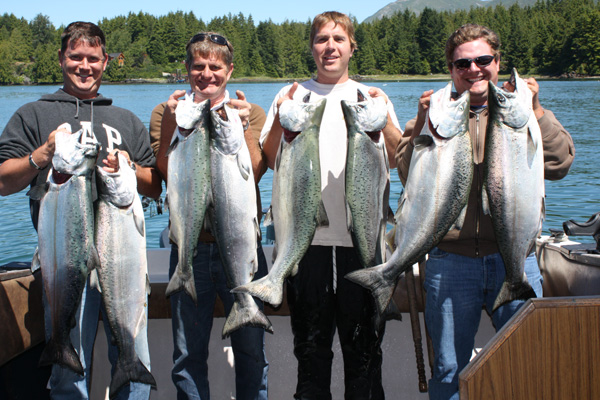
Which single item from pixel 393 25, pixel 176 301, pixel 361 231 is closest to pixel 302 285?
pixel 361 231

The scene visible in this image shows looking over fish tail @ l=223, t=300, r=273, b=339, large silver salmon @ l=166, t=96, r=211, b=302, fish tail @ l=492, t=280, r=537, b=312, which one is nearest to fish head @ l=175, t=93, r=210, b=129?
large silver salmon @ l=166, t=96, r=211, b=302

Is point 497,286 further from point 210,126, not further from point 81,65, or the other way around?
point 81,65

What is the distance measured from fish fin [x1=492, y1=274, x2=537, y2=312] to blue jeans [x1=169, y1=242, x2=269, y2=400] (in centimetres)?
139

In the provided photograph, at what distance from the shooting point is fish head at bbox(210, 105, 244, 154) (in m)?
3.36

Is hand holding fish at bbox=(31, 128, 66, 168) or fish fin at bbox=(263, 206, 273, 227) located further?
fish fin at bbox=(263, 206, 273, 227)

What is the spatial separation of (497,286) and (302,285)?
1.14 metres

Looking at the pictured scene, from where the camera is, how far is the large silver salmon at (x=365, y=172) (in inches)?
130

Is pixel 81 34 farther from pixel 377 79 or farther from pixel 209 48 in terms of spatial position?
pixel 377 79

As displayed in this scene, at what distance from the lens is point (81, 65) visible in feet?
11.9

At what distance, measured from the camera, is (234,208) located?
135 inches

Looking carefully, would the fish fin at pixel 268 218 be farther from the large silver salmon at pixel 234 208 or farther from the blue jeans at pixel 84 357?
the blue jeans at pixel 84 357

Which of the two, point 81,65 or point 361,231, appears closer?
point 361,231

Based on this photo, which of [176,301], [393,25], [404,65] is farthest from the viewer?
[393,25]

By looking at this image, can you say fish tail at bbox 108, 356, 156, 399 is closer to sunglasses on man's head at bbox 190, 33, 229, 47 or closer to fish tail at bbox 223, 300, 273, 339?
fish tail at bbox 223, 300, 273, 339
